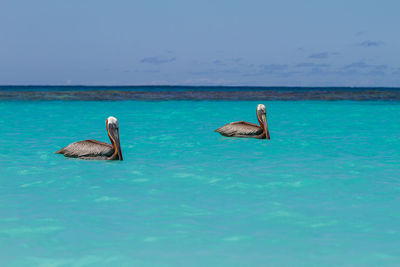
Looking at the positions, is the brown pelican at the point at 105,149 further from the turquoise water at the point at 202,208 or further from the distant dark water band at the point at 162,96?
the distant dark water band at the point at 162,96

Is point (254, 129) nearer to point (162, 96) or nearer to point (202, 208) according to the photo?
point (202, 208)

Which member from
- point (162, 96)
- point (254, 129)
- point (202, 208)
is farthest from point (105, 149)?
point (162, 96)

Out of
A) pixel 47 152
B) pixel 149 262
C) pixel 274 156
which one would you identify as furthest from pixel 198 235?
pixel 47 152

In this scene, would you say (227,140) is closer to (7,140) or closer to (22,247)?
(7,140)

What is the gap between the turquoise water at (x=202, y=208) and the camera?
395 centimetres

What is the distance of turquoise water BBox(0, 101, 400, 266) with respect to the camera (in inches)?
155

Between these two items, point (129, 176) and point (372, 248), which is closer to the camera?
point (372, 248)

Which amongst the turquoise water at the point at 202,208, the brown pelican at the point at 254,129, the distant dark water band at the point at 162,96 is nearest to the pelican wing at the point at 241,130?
the brown pelican at the point at 254,129

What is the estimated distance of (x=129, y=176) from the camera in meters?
6.96

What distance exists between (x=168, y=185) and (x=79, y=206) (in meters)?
1.45

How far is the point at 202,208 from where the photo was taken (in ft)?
17.2

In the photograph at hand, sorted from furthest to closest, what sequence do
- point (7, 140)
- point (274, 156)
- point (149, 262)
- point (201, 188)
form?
point (7, 140), point (274, 156), point (201, 188), point (149, 262)

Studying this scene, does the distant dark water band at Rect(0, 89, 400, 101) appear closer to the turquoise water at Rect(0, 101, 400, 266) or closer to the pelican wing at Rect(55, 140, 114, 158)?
the pelican wing at Rect(55, 140, 114, 158)

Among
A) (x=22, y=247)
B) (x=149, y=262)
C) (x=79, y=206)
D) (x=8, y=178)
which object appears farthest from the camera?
(x=8, y=178)
